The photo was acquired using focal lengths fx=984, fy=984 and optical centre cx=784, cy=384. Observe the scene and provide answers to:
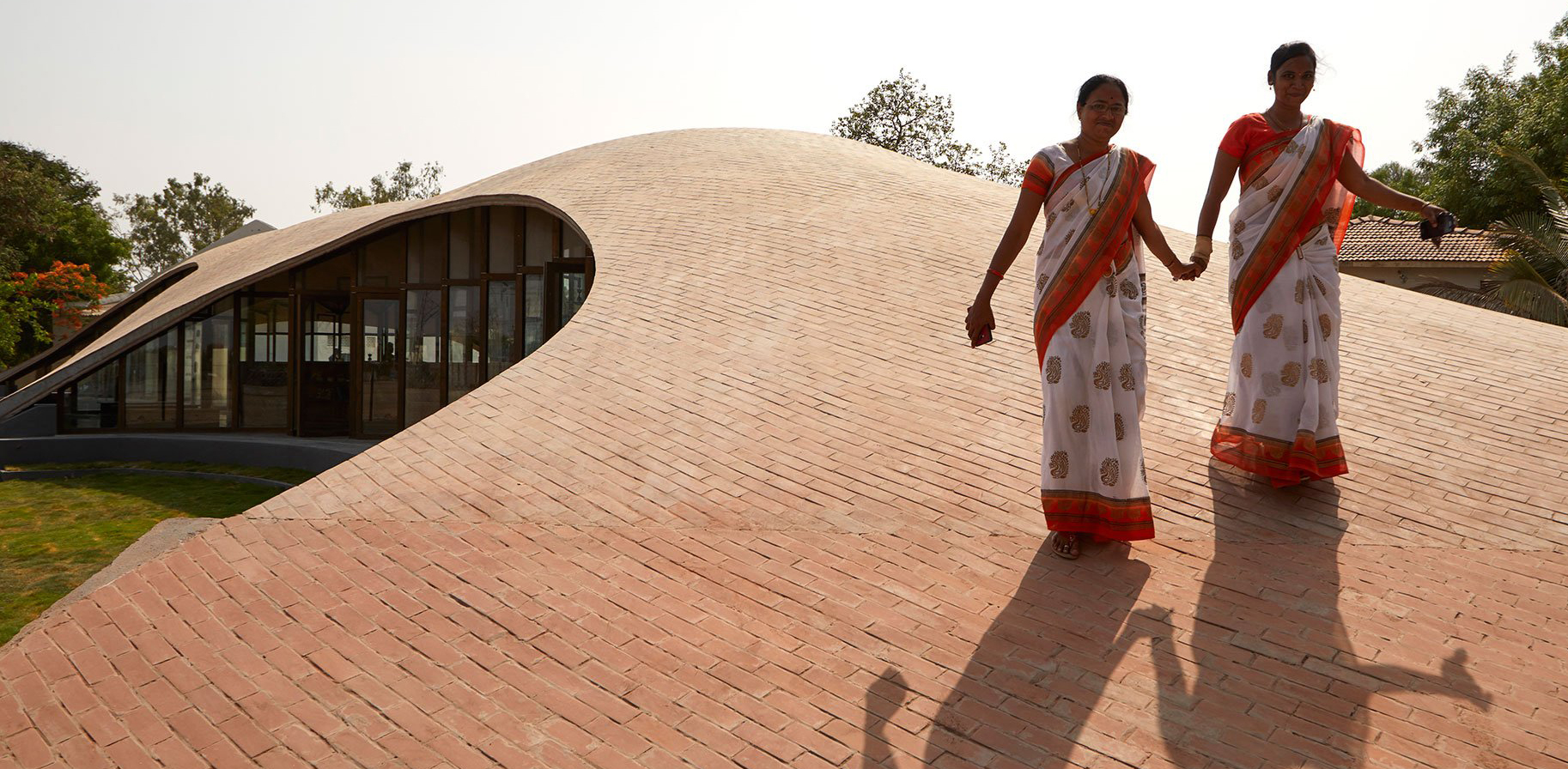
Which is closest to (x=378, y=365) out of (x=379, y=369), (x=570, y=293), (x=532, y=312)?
(x=379, y=369)

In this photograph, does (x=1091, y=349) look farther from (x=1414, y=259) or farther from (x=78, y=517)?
(x=1414, y=259)

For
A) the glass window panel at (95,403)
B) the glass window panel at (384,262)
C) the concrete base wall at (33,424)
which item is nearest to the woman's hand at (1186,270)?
the glass window panel at (384,262)

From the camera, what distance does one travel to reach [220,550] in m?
4.65

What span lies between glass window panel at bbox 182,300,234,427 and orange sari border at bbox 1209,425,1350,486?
52.1 ft

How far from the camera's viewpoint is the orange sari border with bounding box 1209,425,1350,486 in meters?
4.57

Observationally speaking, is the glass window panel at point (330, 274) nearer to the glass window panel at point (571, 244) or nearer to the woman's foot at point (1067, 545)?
the glass window panel at point (571, 244)

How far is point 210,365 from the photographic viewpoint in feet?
52.9

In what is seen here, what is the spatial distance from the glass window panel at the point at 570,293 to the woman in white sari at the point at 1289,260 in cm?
893

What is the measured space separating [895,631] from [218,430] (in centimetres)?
1584

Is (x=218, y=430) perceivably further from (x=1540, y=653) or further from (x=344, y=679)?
(x=1540, y=653)

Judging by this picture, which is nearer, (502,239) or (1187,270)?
(1187,270)

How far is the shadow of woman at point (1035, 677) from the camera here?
2973mm

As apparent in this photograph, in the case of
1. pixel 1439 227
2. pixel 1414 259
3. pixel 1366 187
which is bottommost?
pixel 1439 227

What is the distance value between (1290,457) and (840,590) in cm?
227
